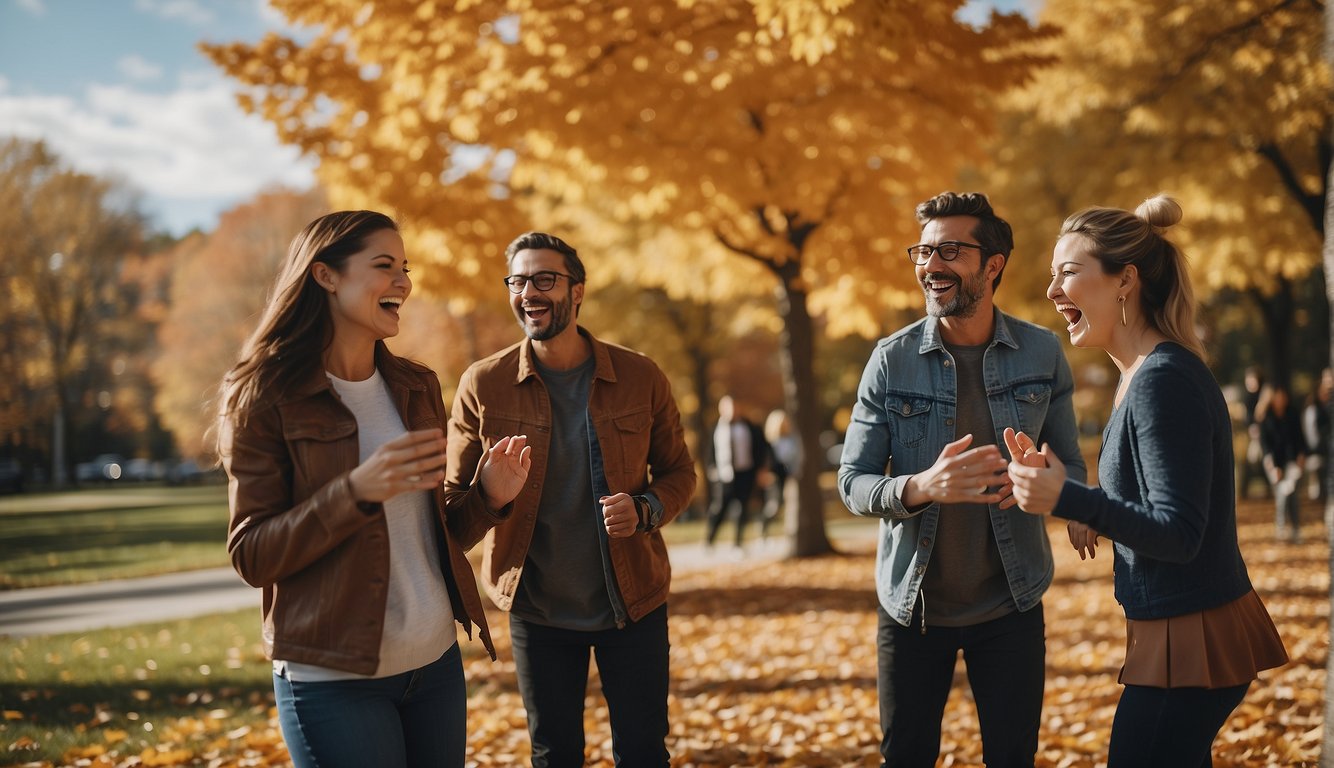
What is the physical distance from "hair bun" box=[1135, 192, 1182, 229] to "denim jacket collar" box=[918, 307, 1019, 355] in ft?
1.98

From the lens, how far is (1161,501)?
266 cm

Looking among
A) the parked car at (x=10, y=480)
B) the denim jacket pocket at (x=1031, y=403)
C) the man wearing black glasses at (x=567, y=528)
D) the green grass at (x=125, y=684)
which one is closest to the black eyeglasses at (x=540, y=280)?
the man wearing black glasses at (x=567, y=528)

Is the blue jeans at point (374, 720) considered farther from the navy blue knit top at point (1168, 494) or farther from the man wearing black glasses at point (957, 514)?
the navy blue knit top at point (1168, 494)

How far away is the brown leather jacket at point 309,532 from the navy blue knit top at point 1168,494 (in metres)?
1.83

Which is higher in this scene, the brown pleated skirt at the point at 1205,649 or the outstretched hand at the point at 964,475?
the outstretched hand at the point at 964,475

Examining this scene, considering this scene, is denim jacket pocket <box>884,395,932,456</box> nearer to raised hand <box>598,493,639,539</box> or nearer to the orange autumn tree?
raised hand <box>598,493,639,539</box>

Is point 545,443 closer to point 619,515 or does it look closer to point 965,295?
point 619,515

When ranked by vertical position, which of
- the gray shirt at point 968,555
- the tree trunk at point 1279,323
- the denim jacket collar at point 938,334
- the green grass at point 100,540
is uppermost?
the tree trunk at point 1279,323

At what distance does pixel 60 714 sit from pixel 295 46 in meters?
5.93

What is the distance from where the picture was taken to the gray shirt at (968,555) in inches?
132

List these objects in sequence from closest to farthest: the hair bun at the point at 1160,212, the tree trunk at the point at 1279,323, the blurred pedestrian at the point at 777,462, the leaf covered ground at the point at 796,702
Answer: the hair bun at the point at 1160,212 < the leaf covered ground at the point at 796,702 < the blurred pedestrian at the point at 777,462 < the tree trunk at the point at 1279,323

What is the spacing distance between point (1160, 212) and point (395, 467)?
90.1 inches

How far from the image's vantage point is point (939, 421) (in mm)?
3445

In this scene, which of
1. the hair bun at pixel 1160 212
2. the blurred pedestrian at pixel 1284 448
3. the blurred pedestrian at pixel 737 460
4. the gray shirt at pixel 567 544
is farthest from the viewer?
the blurred pedestrian at pixel 737 460
